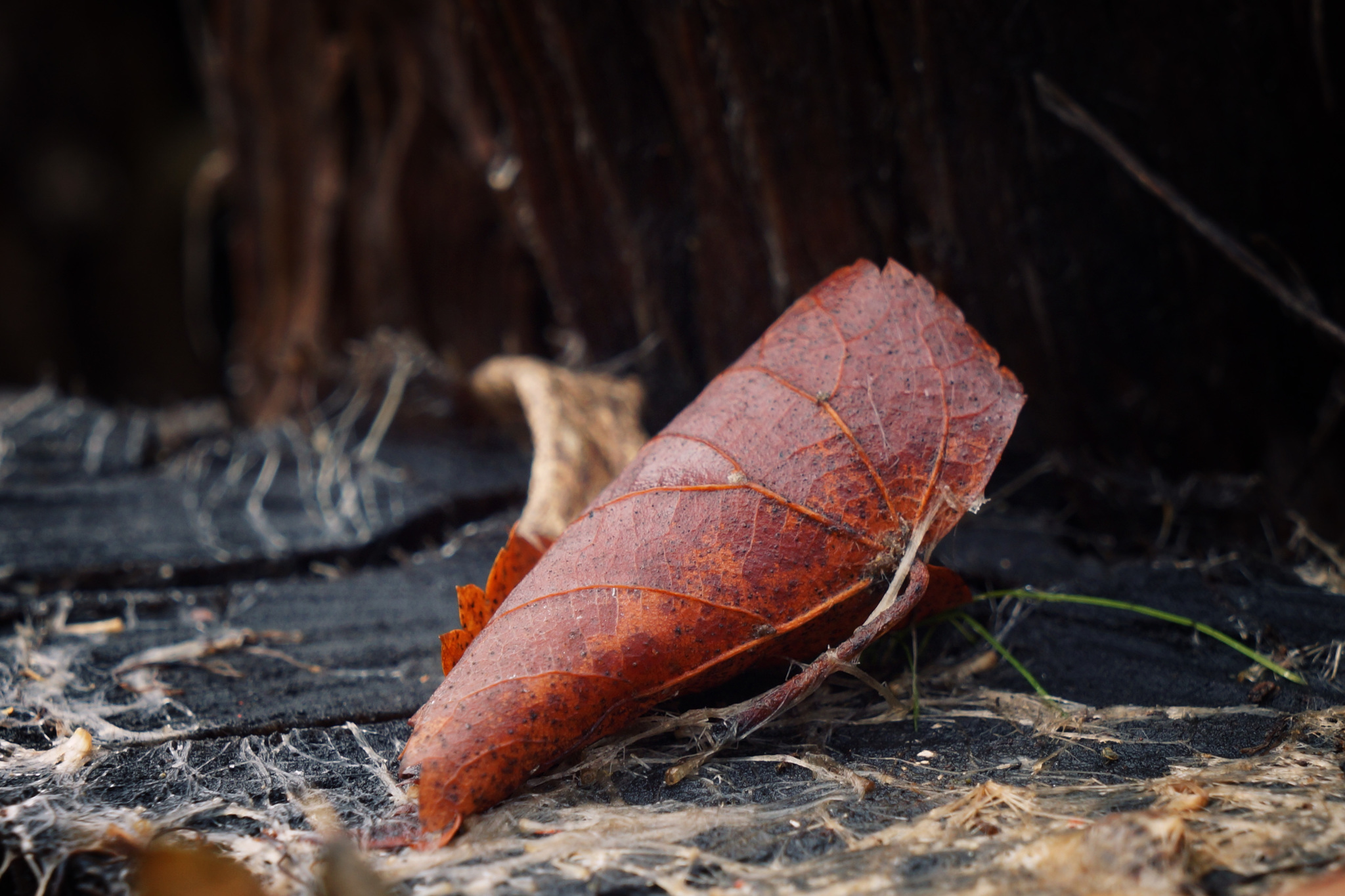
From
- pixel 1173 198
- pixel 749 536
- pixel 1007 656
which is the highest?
pixel 1173 198

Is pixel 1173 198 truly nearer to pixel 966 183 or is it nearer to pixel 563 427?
pixel 966 183

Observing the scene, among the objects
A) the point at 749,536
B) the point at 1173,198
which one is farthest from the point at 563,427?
the point at 1173,198

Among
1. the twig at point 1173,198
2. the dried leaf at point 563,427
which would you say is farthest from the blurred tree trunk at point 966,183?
the dried leaf at point 563,427

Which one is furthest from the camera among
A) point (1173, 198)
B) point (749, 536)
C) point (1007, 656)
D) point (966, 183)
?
point (966, 183)

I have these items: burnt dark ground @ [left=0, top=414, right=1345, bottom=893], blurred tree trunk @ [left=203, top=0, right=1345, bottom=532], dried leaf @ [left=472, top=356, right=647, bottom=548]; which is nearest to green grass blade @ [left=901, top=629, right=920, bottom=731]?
burnt dark ground @ [left=0, top=414, right=1345, bottom=893]

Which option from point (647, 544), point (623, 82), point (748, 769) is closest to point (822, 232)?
point (623, 82)

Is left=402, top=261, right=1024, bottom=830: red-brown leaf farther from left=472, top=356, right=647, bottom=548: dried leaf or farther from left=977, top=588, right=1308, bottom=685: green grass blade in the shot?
left=472, top=356, right=647, bottom=548: dried leaf

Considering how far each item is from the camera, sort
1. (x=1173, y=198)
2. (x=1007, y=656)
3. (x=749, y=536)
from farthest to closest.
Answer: (x=1173, y=198) < (x=1007, y=656) < (x=749, y=536)
